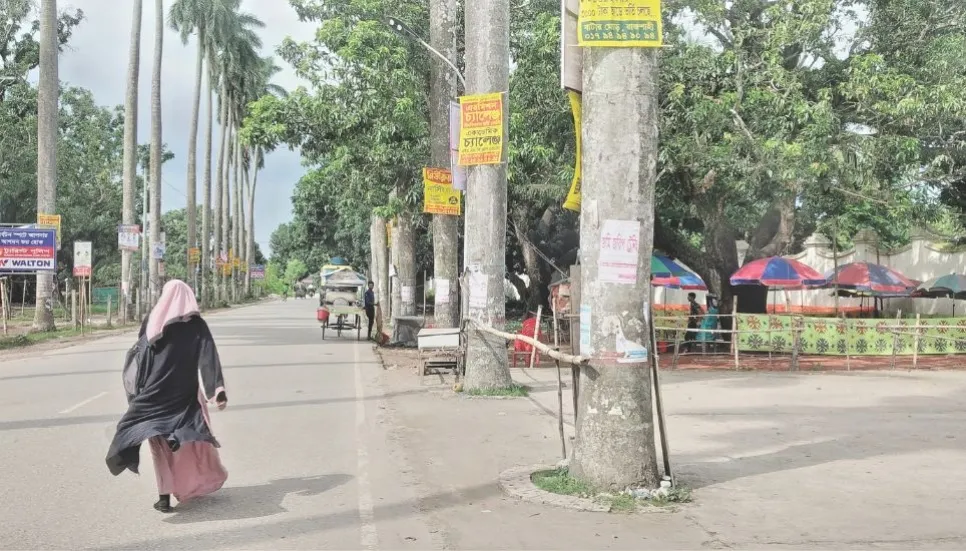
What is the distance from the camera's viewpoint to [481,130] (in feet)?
41.5

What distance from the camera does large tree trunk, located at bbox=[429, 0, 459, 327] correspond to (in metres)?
16.9

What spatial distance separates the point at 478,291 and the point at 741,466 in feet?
18.4

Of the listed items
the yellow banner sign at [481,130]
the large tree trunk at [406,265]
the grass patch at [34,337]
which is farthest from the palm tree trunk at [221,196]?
the yellow banner sign at [481,130]

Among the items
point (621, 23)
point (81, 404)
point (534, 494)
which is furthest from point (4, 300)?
point (621, 23)

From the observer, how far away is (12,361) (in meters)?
19.3

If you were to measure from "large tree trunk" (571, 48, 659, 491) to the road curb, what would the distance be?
0.79ft

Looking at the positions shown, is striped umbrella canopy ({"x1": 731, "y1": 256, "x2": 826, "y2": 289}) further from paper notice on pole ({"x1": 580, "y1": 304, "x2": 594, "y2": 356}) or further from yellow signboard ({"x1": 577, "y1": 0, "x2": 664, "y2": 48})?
yellow signboard ({"x1": 577, "y1": 0, "x2": 664, "y2": 48})

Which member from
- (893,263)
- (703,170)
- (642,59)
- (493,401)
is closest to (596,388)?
(642,59)

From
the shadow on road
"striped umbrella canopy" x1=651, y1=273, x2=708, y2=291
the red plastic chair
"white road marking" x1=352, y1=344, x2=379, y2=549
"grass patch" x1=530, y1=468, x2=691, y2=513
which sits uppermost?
"striped umbrella canopy" x1=651, y1=273, x2=708, y2=291

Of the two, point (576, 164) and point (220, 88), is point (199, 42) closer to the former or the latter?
point (220, 88)

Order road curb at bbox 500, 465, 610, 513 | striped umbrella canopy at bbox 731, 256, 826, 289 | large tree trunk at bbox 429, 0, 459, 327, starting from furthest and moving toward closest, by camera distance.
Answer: striped umbrella canopy at bbox 731, 256, 826, 289, large tree trunk at bbox 429, 0, 459, 327, road curb at bbox 500, 465, 610, 513

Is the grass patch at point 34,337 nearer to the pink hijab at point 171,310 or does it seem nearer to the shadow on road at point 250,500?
the shadow on road at point 250,500

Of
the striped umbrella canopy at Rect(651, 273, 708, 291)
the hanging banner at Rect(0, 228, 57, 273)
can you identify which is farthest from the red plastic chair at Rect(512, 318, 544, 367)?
the hanging banner at Rect(0, 228, 57, 273)

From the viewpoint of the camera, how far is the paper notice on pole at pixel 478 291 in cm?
1312
